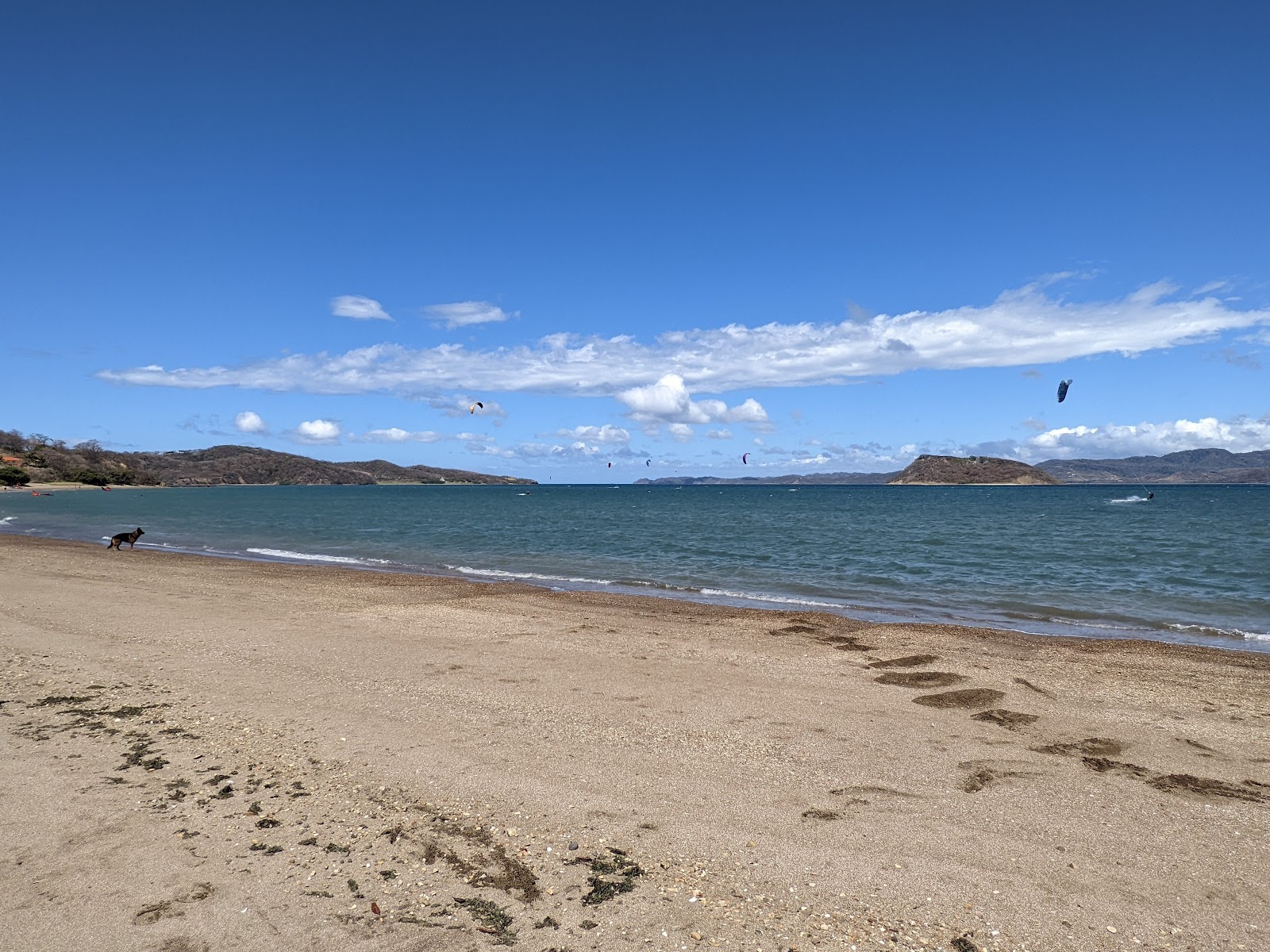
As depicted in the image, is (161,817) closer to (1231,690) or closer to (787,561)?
(1231,690)

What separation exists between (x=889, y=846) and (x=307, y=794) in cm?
435

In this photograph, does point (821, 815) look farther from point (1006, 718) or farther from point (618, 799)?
point (1006, 718)

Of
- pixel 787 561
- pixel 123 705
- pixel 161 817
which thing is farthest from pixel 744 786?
pixel 787 561

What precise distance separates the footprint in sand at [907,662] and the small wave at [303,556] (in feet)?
70.3

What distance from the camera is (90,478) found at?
525 feet

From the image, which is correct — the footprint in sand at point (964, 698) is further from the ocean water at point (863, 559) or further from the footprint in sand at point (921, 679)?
the ocean water at point (863, 559)

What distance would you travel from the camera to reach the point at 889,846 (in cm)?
508

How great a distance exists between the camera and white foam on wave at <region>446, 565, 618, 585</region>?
72.5 feet

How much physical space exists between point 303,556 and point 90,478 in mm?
167575

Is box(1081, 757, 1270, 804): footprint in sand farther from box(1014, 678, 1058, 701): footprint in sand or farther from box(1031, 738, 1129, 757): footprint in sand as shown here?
box(1014, 678, 1058, 701): footprint in sand

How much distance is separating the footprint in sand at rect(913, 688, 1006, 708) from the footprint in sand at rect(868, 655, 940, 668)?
1.45 meters

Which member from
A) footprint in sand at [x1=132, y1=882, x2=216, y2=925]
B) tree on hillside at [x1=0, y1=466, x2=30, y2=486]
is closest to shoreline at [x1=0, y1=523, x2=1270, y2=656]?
footprint in sand at [x1=132, y1=882, x2=216, y2=925]

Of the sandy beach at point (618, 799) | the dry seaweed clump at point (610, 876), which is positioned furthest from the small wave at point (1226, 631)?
the dry seaweed clump at point (610, 876)

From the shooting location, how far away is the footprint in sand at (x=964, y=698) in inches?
348
